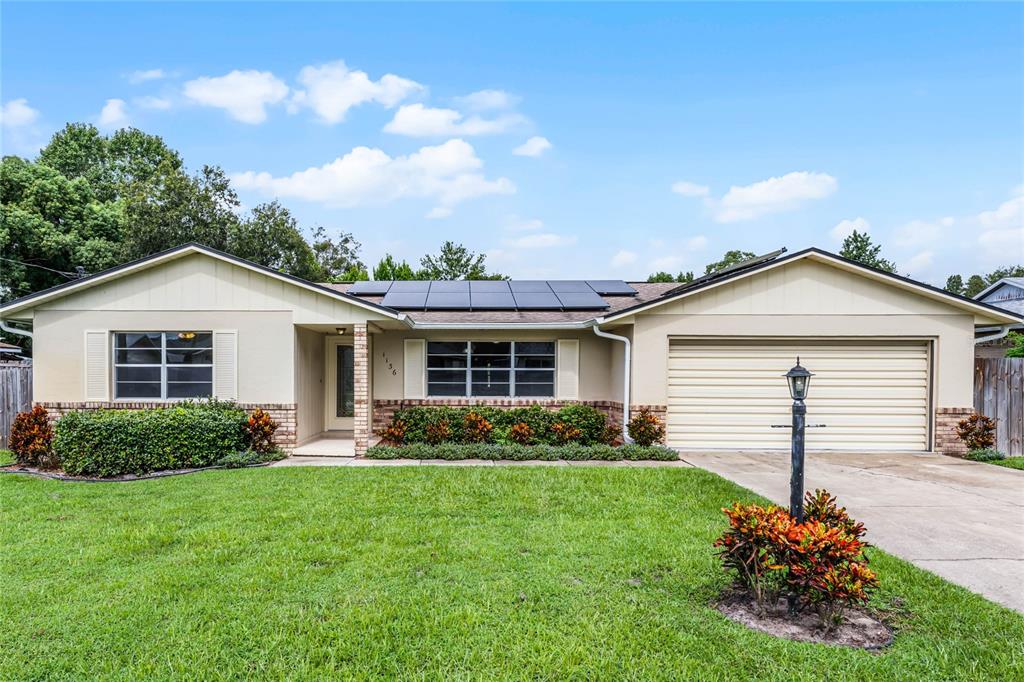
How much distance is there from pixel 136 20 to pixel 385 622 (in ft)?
44.6

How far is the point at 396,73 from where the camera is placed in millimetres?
14164

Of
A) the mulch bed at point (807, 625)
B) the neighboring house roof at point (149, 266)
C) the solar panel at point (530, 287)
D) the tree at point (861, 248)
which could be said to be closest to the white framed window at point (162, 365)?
the neighboring house roof at point (149, 266)

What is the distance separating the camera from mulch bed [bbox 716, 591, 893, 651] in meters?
3.26

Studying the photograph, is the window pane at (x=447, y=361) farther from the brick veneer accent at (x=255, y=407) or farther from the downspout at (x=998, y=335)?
the downspout at (x=998, y=335)

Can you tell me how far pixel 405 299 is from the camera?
1263 cm

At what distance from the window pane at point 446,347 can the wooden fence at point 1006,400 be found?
33.6 ft

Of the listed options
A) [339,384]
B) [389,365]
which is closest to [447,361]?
[389,365]

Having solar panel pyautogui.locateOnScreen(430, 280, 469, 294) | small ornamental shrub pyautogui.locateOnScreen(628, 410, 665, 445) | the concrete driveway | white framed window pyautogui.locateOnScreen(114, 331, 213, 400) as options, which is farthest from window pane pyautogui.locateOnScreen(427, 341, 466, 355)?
the concrete driveway

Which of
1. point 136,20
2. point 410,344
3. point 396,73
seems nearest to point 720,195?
point 396,73

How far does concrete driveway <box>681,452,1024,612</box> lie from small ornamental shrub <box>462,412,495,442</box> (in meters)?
3.71

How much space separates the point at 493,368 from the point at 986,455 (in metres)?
9.29

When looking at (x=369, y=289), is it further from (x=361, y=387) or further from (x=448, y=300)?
(x=361, y=387)

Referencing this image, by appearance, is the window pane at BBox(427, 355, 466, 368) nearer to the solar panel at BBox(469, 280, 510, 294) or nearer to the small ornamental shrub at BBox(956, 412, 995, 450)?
the solar panel at BBox(469, 280, 510, 294)

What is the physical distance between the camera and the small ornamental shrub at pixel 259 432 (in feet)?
30.2
